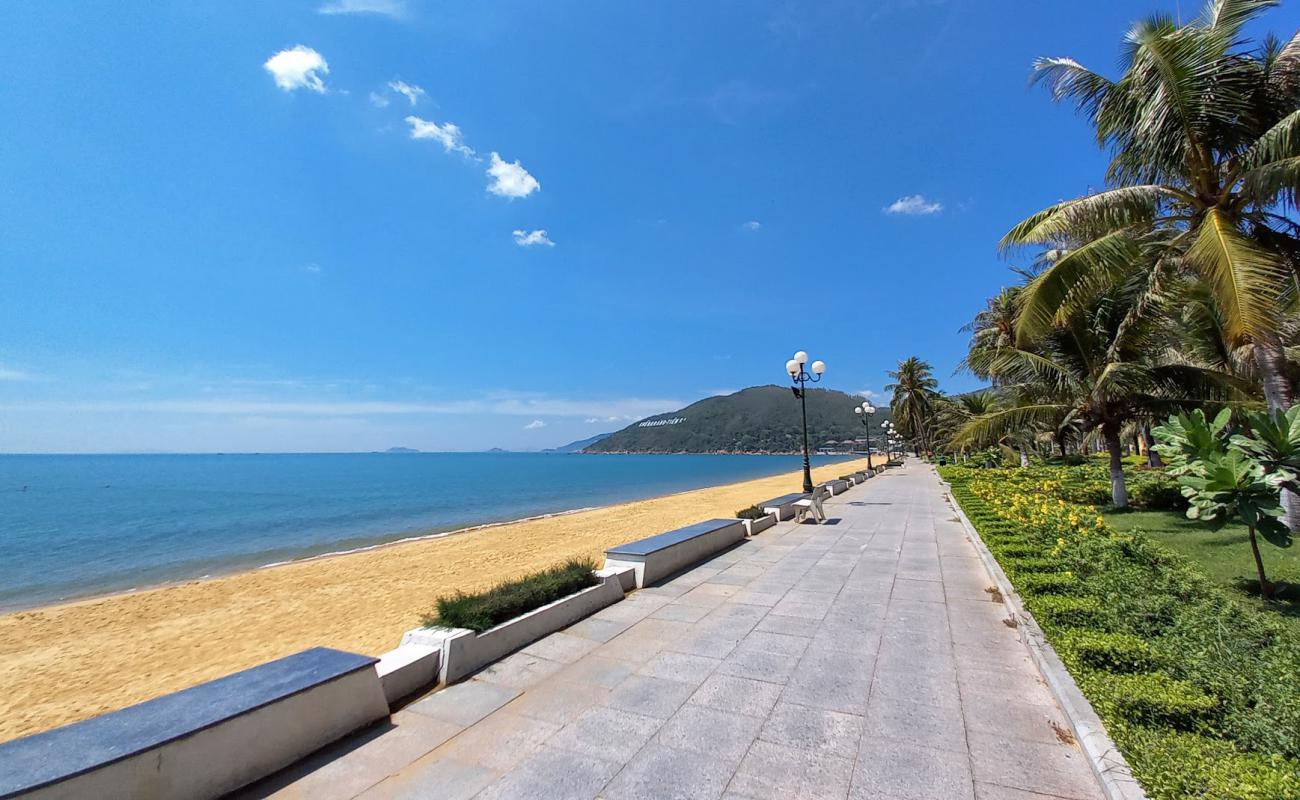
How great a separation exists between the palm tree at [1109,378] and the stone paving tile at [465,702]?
40.4 feet

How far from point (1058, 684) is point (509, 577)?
9891 millimetres

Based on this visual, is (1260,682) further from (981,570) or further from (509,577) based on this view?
(509,577)

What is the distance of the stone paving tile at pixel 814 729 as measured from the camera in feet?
10.3

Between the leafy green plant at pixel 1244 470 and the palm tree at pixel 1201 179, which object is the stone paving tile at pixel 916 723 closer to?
the leafy green plant at pixel 1244 470

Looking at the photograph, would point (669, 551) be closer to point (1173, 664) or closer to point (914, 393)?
point (1173, 664)

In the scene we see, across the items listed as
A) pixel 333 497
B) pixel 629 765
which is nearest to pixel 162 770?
pixel 629 765

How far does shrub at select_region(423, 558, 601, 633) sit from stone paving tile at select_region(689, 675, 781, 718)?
2004mm

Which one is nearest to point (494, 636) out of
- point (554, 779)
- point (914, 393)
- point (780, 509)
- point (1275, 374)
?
point (554, 779)

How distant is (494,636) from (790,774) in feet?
8.91

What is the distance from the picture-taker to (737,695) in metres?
3.80

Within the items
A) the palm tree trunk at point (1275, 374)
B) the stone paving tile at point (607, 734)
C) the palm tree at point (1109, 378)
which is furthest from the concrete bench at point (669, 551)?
the palm tree at point (1109, 378)

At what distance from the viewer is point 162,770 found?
2590 millimetres

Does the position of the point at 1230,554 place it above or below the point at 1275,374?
below

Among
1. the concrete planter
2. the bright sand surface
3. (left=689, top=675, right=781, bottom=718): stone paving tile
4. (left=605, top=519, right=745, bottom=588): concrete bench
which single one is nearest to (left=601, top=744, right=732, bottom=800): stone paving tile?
(left=689, top=675, right=781, bottom=718): stone paving tile
